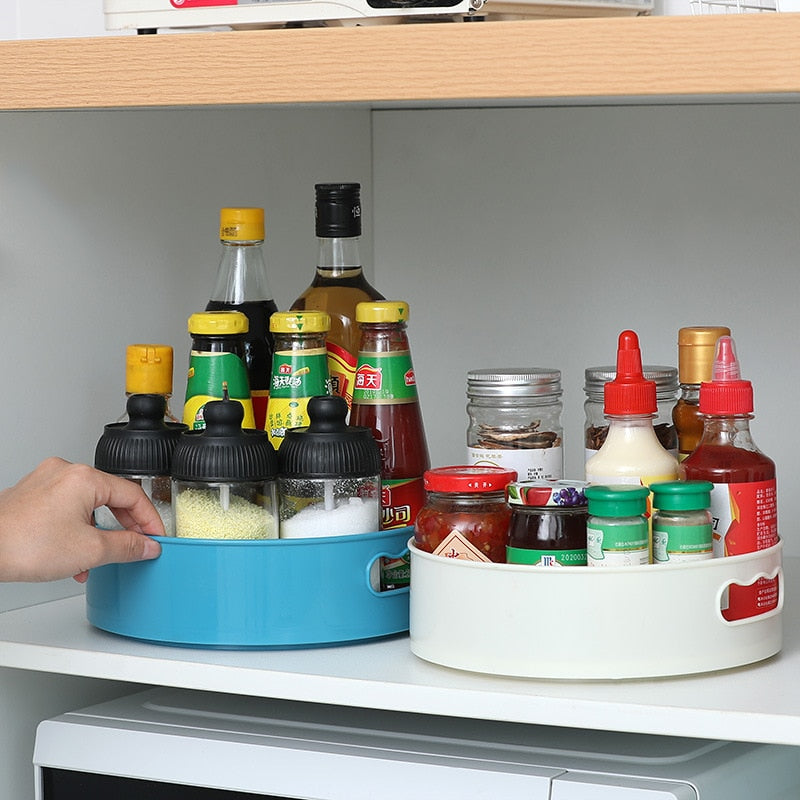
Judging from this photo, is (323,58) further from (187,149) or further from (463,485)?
(187,149)

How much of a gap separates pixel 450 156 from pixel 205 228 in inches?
14.0

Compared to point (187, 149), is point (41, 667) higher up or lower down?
lower down

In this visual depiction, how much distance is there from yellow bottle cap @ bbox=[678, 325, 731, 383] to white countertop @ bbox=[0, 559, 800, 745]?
0.20m

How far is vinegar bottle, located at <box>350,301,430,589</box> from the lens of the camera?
1.06 m

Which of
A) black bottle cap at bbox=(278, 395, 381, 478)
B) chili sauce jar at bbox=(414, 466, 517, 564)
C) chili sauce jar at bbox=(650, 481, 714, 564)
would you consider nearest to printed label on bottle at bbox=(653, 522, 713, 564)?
chili sauce jar at bbox=(650, 481, 714, 564)

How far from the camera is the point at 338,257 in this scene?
44.7 inches

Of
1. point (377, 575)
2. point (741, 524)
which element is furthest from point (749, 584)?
point (377, 575)

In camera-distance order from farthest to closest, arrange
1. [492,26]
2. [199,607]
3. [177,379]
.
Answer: [177,379] < [199,607] < [492,26]

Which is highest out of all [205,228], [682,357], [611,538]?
[205,228]

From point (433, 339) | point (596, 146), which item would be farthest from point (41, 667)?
point (596, 146)

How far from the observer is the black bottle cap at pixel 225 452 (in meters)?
0.97

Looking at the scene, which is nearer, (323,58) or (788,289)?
(323,58)

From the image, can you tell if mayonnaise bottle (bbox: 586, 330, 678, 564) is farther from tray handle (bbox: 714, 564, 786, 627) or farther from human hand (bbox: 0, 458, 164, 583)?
human hand (bbox: 0, 458, 164, 583)

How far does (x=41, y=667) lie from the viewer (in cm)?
103
